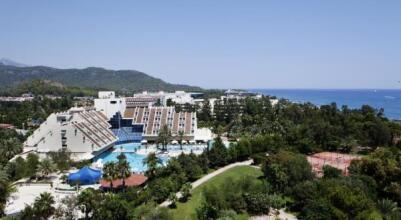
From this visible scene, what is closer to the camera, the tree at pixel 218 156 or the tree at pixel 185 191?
the tree at pixel 185 191

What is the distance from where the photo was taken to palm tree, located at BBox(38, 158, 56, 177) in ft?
165

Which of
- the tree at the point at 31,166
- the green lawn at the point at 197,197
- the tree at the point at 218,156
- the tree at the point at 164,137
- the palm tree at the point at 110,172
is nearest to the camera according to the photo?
the green lawn at the point at 197,197

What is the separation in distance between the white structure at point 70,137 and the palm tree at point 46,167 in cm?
1010

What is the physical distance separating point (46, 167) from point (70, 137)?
48.5 ft

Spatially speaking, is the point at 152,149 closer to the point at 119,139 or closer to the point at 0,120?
the point at 119,139

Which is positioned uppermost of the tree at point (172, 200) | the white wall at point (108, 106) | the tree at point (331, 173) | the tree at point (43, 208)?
the white wall at point (108, 106)

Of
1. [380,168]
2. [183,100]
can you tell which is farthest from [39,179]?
[183,100]

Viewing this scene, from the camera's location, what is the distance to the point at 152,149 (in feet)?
235

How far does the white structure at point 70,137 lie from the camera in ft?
211

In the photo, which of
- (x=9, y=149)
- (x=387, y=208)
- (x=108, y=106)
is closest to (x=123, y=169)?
(x=387, y=208)

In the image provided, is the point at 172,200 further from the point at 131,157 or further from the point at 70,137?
the point at 70,137

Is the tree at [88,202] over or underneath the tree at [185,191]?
over

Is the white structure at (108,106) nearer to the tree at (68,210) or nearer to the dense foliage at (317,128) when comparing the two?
the dense foliage at (317,128)

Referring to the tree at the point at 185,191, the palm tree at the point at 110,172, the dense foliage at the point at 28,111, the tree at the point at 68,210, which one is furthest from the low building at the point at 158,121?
the tree at the point at 68,210
